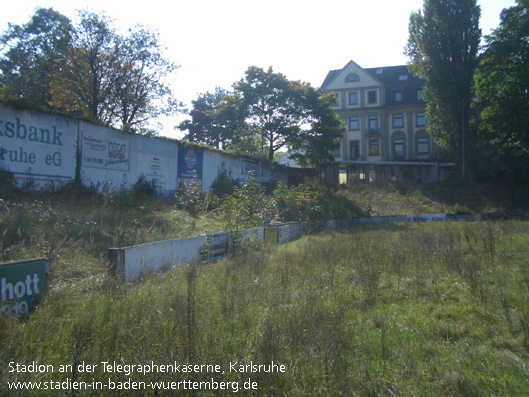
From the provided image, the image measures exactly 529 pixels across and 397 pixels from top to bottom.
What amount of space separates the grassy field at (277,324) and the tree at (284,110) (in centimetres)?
Result: 2192

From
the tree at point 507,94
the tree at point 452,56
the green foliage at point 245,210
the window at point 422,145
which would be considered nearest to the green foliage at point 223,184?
the green foliage at point 245,210

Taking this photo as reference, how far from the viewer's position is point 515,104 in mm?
31344

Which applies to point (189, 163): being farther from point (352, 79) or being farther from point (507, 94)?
point (352, 79)

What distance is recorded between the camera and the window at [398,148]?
4756cm

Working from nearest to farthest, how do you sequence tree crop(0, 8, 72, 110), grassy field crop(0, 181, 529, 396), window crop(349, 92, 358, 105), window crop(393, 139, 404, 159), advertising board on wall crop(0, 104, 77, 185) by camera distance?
grassy field crop(0, 181, 529, 396), advertising board on wall crop(0, 104, 77, 185), tree crop(0, 8, 72, 110), window crop(393, 139, 404, 159), window crop(349, 92, 358, 105)

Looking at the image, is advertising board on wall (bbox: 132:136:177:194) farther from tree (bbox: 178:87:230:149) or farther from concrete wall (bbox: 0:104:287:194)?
tree (bbox: 178:87:230:149)

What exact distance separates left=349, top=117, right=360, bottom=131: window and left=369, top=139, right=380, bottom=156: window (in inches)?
96.2

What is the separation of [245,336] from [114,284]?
2294mm

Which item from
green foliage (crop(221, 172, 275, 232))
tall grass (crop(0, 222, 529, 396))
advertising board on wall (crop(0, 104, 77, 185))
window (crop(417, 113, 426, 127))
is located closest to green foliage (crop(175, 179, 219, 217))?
green foliage (crop(221, 172, 275, 232))

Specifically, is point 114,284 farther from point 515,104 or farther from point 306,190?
point 515,104

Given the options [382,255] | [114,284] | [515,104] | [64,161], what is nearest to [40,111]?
[64,161]

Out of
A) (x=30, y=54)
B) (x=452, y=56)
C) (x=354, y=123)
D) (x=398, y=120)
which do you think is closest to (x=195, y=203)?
(x=30, y=54)

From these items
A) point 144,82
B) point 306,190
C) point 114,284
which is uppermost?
point 144,82

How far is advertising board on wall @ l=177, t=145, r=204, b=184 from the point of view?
18.5 metres
